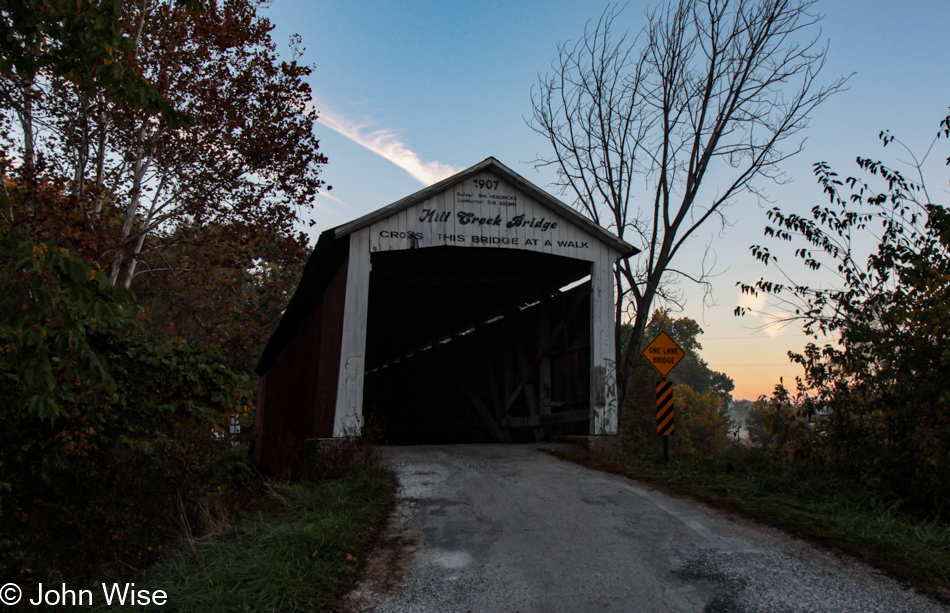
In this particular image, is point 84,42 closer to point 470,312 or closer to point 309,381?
point 309,381

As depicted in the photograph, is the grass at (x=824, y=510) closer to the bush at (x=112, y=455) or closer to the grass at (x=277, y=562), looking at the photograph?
the grass at (x=277, y=562)

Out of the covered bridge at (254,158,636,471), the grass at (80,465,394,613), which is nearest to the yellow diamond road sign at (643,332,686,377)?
the covered bridge at (254,158,636,471)

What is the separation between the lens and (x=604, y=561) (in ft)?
15.2

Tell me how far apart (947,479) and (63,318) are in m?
7.64

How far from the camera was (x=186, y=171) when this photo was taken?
46.8ft

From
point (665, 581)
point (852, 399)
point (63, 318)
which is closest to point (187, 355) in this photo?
point (63, 318)

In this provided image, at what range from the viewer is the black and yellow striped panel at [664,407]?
9383 millimetres

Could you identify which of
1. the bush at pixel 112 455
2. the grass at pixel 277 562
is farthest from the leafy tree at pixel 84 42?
the grass at pixel 277 562

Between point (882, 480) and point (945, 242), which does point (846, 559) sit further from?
point (945, 242)

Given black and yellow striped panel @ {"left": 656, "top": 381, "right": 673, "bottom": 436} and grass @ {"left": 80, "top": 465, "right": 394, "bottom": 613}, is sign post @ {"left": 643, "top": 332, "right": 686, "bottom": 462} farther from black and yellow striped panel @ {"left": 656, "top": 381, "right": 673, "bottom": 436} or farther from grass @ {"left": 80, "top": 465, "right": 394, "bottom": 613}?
grass @ {"left": 80, "top": 465, "right": 394, "bottom": 613}

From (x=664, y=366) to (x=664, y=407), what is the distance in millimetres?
701

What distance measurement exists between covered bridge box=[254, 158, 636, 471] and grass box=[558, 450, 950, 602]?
97.6 inches

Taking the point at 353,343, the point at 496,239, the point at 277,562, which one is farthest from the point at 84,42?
the point at 496,239

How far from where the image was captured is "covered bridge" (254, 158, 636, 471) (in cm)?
951
